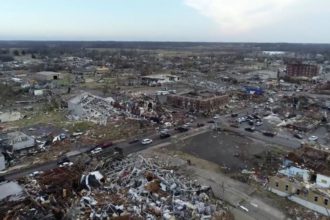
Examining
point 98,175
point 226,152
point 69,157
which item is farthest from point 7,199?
point 226,152

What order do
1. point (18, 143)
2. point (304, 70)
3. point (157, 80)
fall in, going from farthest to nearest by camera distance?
point (304, 70) → point (157, 80) → point (18, 143)

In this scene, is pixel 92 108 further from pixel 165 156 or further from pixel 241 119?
pixel 241 119

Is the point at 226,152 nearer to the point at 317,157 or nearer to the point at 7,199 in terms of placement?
the point at 317,157

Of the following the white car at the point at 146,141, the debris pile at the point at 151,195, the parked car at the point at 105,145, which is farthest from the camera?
the white car at the point at 146,141

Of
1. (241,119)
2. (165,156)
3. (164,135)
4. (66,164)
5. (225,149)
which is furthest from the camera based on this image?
(241,119)

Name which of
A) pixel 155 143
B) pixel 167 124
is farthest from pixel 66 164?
pixel 167 124

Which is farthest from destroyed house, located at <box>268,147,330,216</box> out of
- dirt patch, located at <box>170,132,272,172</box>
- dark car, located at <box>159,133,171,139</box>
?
dark car, located at <box>159,133,171,139</box>

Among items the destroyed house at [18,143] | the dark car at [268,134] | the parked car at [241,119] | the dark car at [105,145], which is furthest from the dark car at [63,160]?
the parked car at [241,119]

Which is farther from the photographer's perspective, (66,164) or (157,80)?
(157,80)

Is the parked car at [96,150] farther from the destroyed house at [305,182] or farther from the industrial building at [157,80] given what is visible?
the industrial building at [157,80]
